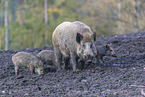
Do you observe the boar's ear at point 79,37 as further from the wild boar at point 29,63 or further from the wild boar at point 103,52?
the wild boar at point 103,52

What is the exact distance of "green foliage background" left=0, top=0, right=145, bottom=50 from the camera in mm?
26766

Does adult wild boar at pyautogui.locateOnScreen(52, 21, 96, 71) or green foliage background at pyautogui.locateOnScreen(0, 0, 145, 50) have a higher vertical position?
green foliage background at pyautogui.locateOnScreen(0, 0, 145, 50)

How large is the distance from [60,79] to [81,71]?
845 mm

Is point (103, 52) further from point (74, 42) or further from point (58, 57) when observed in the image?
point (74, 42)

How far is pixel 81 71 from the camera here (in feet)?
24.7

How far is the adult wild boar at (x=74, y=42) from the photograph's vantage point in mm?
6957

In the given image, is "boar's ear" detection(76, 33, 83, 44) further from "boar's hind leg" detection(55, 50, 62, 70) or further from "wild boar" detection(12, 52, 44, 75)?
"wild boar" detection(12, 52, 44, 75)

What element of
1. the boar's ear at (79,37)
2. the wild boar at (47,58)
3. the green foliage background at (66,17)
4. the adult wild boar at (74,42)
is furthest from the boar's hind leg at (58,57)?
the green foliage background at (66,17)

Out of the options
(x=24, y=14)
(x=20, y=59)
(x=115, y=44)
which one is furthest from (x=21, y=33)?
(x=20, y=59)

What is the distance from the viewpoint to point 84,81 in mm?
6559

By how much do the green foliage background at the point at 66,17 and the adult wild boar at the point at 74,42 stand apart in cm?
1486

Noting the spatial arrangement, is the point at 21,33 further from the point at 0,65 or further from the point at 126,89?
the point at 126,89

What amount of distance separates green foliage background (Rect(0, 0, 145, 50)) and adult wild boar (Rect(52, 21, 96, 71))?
48.8ft

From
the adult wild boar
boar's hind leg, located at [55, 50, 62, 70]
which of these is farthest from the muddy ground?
the adult wild boar
